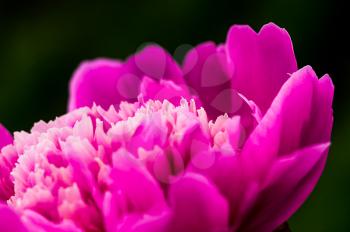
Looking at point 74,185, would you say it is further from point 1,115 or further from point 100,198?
point 1,115

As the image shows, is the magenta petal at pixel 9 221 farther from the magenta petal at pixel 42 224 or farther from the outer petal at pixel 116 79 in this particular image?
the outer petal at pixel 116 79

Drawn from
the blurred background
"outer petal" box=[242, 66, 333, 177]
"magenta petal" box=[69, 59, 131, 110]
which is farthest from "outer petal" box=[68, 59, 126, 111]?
the blurred background

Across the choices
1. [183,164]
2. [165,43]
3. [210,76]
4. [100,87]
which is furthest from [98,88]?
[165,43]

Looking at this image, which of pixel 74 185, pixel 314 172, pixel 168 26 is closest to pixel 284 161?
pixel 314 172

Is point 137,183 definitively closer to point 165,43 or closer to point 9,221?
point 9,221

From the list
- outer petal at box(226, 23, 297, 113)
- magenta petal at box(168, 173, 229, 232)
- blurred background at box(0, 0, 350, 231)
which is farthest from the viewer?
blurred background at box(0, 0, 350, 231)

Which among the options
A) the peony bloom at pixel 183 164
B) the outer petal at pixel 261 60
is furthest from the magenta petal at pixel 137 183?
the outer petal at pixel 261 60

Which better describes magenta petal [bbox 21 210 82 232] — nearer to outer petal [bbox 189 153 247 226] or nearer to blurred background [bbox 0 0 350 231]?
outer petal [bbox 189 153 247 226]
